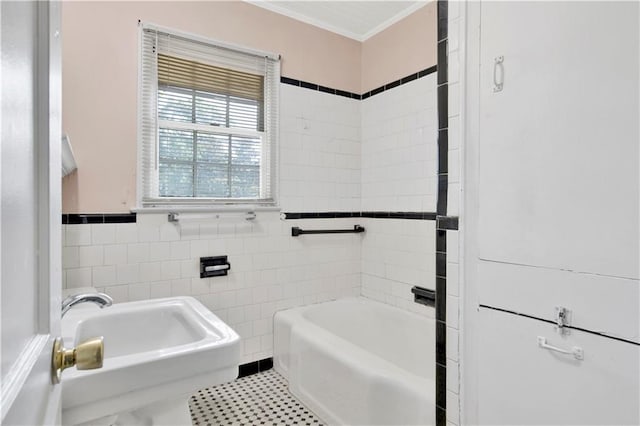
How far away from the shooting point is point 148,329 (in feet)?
5.52

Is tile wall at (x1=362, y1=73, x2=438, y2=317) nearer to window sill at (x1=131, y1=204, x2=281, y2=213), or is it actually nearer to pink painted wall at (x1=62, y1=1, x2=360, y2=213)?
window sill at (x1=131, y1=204, x2=281, y2=213)

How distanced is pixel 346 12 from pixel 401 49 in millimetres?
493

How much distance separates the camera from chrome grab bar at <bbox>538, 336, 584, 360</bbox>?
100cm

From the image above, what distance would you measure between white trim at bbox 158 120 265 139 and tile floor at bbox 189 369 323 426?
168cm

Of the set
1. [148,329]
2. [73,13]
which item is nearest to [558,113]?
[148,329]

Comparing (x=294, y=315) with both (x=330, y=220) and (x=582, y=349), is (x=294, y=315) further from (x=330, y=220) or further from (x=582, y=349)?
(x=582, y=349)

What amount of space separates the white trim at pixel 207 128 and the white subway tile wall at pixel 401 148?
0.93m

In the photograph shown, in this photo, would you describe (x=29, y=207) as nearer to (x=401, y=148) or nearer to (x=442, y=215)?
(x=442, y=215)

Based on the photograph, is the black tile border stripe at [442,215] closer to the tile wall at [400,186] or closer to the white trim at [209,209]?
the tile wall at [400,186]

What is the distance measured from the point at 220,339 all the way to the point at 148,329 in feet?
1.95

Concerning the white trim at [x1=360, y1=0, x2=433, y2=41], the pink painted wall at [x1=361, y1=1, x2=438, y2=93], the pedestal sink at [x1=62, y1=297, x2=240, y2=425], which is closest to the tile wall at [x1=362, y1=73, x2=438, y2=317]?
the pink painted wall at [x1=361, y1=1, x2=438, y2=93]

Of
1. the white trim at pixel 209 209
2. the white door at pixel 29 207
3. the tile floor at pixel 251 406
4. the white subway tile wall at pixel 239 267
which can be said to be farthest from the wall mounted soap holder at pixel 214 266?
the white door at pixel 29 207

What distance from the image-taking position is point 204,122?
241 centimetres

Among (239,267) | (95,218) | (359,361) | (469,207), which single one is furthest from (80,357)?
(239,267)
